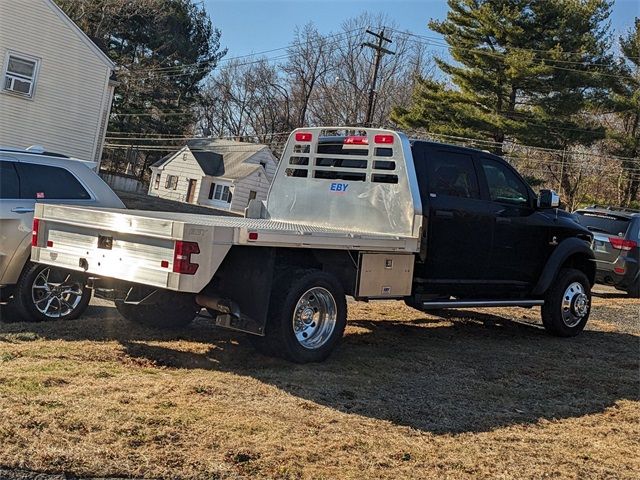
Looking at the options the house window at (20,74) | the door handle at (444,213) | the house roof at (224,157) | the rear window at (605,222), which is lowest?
the door handle at (444,213)

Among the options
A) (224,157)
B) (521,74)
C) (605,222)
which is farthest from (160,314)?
(224,157)

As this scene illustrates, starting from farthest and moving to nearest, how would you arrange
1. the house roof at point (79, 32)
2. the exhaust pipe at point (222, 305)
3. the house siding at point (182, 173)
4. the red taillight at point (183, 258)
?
the house siding at point (182, 173) → the house roof at point (79, 32) → the exhaust pipe at point (222, 305) → the red taillight at point (183, 258)

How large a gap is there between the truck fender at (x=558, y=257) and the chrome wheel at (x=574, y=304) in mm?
397

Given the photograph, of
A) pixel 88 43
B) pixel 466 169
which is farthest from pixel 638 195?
pixel 466 169

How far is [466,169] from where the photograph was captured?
25.4ft

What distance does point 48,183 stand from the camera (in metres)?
7.40

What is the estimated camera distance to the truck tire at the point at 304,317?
227 inches

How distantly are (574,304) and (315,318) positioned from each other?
4.25 meters

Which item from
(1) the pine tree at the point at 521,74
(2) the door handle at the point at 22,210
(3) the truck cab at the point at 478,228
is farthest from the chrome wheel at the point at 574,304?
(1) the pine tree at the point at 521,74

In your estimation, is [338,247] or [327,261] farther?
[327,261]

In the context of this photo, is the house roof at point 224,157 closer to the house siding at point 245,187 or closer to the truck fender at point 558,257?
the house siding at point 245,187

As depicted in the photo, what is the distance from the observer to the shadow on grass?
17.0 feet

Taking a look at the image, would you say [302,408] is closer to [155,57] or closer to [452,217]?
[452,217]

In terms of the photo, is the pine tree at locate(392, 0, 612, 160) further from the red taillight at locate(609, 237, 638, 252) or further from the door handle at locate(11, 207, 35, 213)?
the door handle at locate(11, 207, 35, 213)
